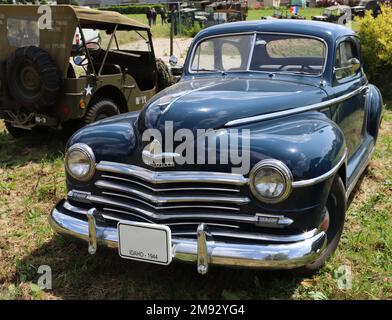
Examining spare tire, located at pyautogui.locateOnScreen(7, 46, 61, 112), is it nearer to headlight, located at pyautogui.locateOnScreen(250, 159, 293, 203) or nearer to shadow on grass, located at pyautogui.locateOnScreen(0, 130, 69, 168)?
shadow on grass, located at pyautogui.locateOnScreen(0, 130, 69, 168)

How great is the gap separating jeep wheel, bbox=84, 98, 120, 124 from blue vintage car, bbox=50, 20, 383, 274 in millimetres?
2473

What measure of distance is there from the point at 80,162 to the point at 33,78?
3013mm

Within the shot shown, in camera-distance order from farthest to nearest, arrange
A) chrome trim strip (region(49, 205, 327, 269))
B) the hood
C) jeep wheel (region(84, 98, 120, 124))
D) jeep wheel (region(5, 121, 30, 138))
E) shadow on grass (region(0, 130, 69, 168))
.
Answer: jeep wheel (region(5, 121, 30, 138)) → jeep wheel (region(84, 98, 120, 124)) → shadow on grass (region(0, 130, 69, 168)) → the hood → chrome trim strip (region(49, 205, 327, 269))

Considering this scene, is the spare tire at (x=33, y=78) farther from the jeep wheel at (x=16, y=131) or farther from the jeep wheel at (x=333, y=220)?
the jeep wheel at (x=333, y=220)

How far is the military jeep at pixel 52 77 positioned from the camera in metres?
5.44

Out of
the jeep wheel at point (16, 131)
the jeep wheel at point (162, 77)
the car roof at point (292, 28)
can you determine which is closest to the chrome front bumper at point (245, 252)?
the car roof at point (292, 28)

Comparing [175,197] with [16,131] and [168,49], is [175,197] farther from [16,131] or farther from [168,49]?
[168,49]

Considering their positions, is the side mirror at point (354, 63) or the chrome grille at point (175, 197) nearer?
the chrome grille at point (175, 197)

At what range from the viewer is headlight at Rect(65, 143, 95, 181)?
9.64 feet

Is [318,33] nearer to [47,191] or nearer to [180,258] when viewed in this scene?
[180,258]

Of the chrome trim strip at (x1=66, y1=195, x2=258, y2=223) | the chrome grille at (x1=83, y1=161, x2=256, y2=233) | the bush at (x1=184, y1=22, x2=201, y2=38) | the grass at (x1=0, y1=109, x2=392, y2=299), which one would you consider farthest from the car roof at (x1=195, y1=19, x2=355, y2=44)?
the bush at (x1=184, y1=22, x2=201, y2=38)

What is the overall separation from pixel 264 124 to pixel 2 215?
2.56 metres

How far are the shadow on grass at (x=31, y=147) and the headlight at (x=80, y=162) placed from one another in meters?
2.62

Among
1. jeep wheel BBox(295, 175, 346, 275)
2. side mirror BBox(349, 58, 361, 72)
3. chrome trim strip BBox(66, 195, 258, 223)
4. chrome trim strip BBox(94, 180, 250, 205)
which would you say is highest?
side mirror BBox(349, 58, 361, 72)
